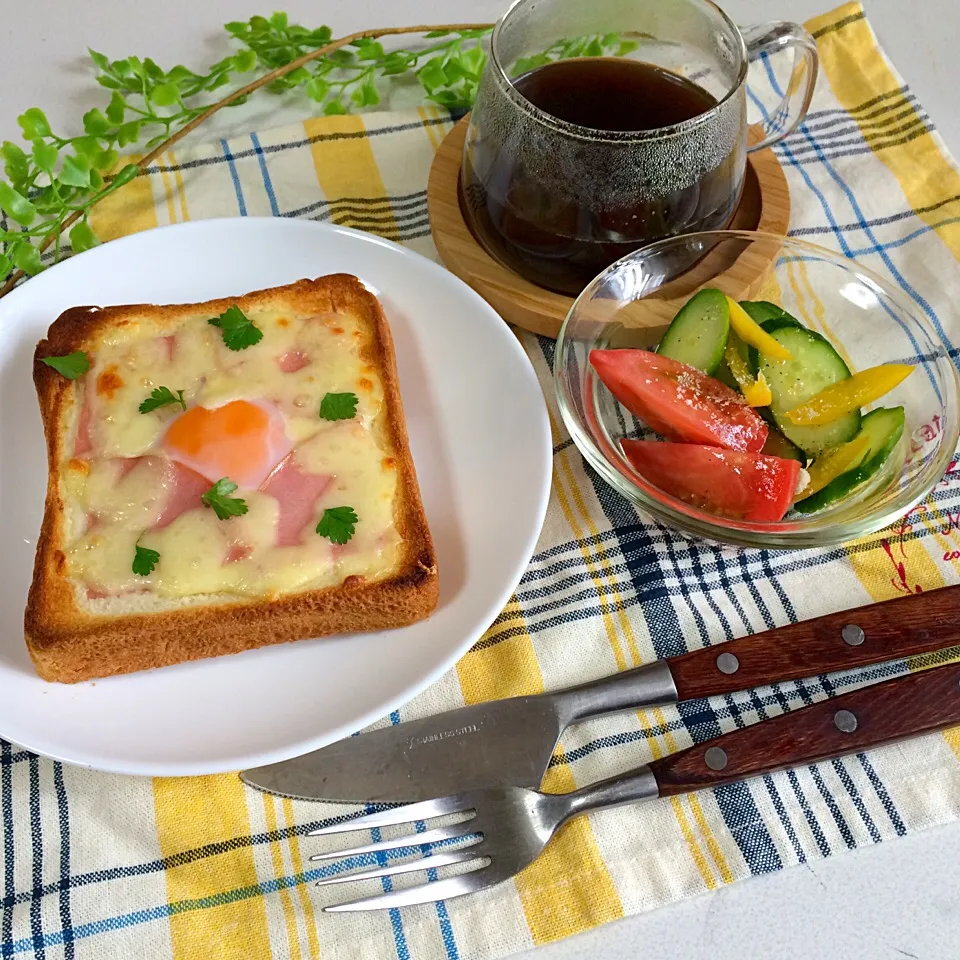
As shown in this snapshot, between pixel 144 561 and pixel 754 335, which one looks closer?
pixel 144 561

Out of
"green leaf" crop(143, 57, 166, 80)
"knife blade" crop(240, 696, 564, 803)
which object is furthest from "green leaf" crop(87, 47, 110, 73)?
"knife blade" crop(240, 696, 564, 803)

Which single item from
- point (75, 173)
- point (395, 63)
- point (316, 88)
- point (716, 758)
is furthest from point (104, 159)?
point (716, 758)

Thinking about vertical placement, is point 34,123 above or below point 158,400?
above

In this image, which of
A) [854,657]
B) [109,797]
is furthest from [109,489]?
[854,657]

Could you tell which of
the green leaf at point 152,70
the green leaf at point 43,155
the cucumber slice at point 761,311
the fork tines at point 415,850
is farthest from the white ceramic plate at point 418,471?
the green leaf at point 152,70

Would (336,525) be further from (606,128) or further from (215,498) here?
(606,128)

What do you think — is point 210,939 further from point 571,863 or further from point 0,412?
point 0,412
